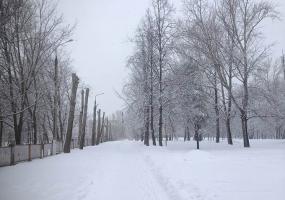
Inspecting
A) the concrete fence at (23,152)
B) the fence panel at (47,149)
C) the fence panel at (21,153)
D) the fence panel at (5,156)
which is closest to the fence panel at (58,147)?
the concrete fence at (23,152)

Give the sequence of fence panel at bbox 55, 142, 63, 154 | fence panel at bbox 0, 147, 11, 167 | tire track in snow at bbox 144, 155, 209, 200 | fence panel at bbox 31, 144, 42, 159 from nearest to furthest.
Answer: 1. tire track in snow at bbox 144, 155, 209, 200
2. fence panel at bbox 0, 147, 11, 167
3. fence panel at bbox 31, 144, 42, 159
4. fence panel at bbox 55, 142, 63, 154

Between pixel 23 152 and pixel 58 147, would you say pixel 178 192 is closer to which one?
pixel 23 152

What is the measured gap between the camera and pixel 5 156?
71.9 ft

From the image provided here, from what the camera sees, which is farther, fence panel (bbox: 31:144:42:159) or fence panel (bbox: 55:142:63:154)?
fence panel (bbox: 55:142:63:154)

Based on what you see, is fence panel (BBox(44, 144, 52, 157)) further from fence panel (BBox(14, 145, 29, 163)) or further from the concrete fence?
fence panel (BBox(14, 145, 29, 163))

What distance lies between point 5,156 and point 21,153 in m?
2.88

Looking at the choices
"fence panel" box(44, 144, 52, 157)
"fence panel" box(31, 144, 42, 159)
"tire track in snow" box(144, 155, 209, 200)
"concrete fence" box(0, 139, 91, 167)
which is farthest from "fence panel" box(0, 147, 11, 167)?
"tire track in snow" box(144, 155, 209, 200)

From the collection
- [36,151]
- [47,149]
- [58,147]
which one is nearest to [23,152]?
[36,151]

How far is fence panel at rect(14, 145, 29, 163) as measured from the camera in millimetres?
23891

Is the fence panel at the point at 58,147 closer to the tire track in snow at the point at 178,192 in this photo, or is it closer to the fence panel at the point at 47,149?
the fence panel at the point at 47,149

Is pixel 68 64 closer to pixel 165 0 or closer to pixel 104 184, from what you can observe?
pixel 165 0

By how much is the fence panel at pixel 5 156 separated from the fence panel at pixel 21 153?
1.24 metres

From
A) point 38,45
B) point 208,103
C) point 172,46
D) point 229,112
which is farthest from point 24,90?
point 229,112

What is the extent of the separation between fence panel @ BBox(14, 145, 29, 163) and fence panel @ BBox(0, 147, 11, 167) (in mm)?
1238
